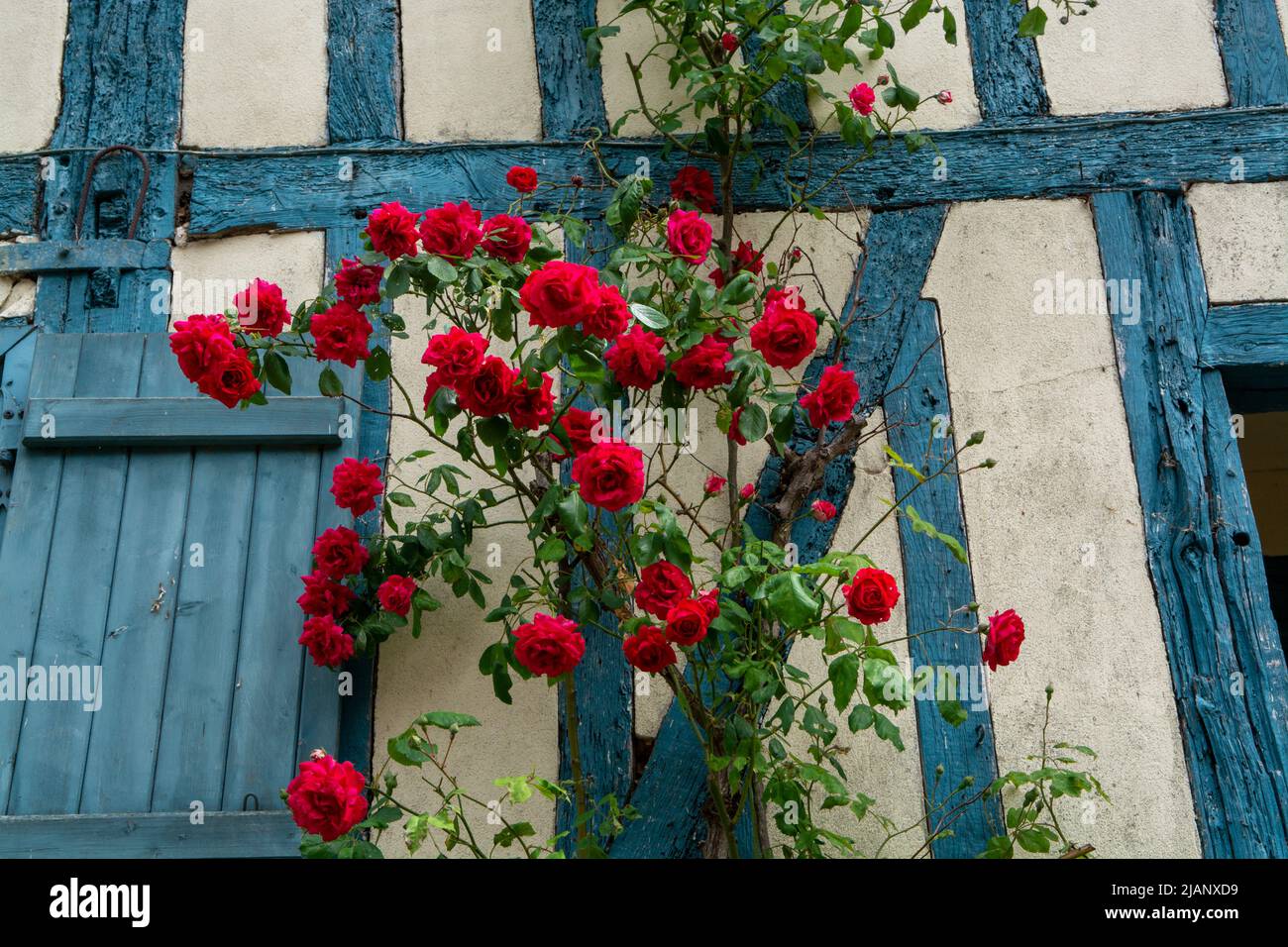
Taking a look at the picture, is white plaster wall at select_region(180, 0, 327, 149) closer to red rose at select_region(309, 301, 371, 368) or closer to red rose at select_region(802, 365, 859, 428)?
red rose at select_region(309, 301, 371, 368)

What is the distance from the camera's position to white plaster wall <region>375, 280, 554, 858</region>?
2730mm

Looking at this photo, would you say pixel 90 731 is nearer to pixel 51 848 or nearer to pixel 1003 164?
pixel 51 848

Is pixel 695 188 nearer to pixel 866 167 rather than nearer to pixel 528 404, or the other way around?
pixel 866 167

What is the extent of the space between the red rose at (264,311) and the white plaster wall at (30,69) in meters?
1.15

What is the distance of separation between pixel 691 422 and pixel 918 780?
37.7 inches

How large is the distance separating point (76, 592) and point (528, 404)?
1181mm

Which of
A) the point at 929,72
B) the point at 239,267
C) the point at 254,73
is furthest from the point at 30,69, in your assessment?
the point at 929,72

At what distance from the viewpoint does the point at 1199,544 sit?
2869mm

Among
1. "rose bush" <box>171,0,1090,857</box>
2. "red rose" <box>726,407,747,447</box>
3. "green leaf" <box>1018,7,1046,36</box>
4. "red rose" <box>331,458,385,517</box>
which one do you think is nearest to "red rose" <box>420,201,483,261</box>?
"rose bush" <box>171,0,1090,857</box>

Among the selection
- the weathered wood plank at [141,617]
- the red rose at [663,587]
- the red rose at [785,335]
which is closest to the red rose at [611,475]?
the red rose at [663,587]

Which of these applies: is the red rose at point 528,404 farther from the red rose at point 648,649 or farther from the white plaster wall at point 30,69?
the white plaster wall at point 30,69

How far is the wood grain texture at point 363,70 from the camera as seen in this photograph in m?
3.22
